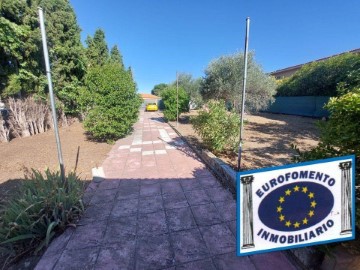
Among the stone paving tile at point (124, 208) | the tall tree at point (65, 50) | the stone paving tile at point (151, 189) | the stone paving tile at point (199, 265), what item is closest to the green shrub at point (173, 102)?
the tall tree at point (65, 50)

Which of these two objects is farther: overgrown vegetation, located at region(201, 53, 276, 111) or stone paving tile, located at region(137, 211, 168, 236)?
overgrown vegetation, located at region(201, 53, 276, 111)

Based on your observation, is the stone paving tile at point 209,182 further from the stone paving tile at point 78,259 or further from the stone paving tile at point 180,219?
the stone paving tile at point 78,259

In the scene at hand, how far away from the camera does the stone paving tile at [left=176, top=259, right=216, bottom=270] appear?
6.74 feet

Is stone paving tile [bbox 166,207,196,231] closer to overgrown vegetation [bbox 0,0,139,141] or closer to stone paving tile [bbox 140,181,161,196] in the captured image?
stone paving tile [bbox 140,181,161,196]

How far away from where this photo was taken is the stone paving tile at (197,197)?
337cm

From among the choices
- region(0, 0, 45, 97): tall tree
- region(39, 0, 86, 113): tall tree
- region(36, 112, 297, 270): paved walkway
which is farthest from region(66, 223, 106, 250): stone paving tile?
region(39, 0, 86, 113): tall tree

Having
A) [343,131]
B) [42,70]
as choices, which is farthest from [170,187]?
[42,70]

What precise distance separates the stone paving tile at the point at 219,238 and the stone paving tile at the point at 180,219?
221 mm

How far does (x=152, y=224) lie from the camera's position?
2801 millimetres

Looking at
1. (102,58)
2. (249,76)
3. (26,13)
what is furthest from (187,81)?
(26,13)

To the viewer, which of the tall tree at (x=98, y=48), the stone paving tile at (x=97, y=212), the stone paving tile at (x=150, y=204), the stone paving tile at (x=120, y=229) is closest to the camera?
the stone paving tile at (x=120, y=229)

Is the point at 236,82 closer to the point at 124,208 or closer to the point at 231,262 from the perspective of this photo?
the point at 124,208

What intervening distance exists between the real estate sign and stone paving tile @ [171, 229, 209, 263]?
1086mm

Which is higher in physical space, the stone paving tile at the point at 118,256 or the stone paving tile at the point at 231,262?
the stone paving tile at the point at 231,262
